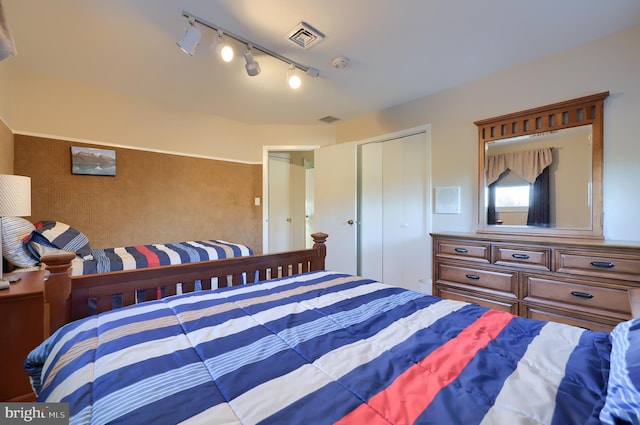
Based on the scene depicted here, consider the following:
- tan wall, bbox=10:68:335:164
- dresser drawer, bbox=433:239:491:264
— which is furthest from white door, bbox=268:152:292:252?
dresser drawer, bbox=433:239:491:264

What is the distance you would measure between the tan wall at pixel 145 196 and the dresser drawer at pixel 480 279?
8.76 ft

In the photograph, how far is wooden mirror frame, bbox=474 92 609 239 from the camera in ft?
6.61

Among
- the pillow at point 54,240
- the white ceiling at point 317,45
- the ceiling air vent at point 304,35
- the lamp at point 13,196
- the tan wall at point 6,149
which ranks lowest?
the pillow at point 54,240

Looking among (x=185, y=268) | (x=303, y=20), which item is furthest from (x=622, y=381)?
(x=303, y=20)

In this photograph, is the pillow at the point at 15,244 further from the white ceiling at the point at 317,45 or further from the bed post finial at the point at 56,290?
the white ceiling at the point at 317,45

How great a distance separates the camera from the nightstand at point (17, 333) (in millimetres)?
1425

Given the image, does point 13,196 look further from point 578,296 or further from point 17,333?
point 578,296

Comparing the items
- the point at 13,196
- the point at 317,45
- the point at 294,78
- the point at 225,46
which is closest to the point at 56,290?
the point at 13,196

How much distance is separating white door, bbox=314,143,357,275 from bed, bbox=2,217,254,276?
1.54 meters

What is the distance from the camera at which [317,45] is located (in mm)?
2092

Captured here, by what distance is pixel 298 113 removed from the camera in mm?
3572

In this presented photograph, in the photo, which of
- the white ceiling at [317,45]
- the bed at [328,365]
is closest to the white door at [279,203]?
the white ceiling at [317,45]

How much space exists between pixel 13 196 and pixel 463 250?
323 centimetres

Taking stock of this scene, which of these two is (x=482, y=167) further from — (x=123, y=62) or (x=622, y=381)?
(x=123, y=62)
